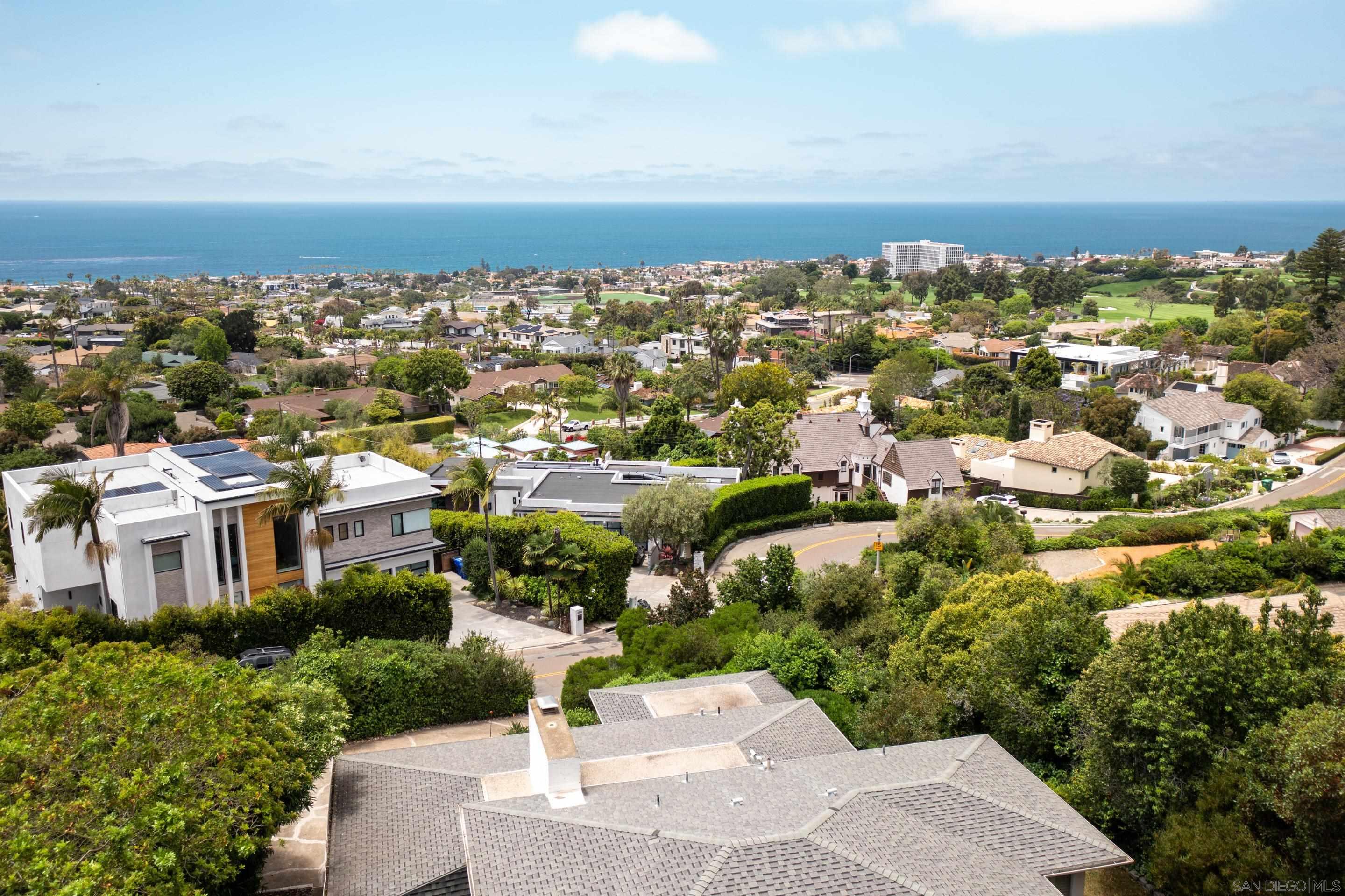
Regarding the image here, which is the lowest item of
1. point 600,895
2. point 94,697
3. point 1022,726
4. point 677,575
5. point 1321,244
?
point 677,575

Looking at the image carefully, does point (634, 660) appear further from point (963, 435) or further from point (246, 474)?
point (963, 435)

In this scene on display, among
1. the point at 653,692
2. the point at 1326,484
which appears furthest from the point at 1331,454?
the point at 653,692

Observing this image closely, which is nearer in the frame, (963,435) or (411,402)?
(963,435)

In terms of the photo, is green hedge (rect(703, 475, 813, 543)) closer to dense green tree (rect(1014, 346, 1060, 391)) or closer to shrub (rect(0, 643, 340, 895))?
Result: shrub (rect(0, 643, 340, 895))

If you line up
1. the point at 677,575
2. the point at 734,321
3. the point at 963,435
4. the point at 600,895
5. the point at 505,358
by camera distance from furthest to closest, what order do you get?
the point at 505,358
the point at 734,321
the point at 963,435
the point at 677,575
the point at 600,895

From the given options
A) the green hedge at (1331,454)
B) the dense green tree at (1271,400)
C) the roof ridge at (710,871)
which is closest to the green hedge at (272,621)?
the roof ridge at (710,871)

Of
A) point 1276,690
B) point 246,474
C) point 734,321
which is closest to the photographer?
point 1276,690

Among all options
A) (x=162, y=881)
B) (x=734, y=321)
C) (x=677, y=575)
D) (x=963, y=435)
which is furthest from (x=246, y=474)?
(x=734, y=321)

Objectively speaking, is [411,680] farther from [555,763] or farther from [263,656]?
[555,763]
